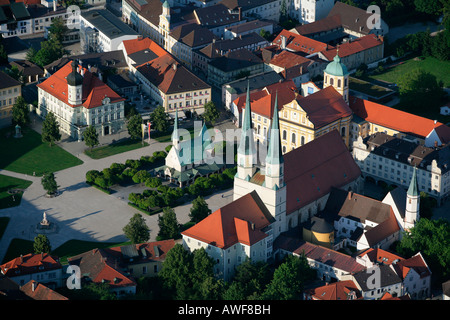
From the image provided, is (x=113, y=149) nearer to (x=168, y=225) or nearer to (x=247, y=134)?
(x=168, y=225)

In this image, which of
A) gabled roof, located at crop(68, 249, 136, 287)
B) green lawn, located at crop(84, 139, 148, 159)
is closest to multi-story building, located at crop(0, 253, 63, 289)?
gabled roof, located at crop(68, 249, 136, 287)

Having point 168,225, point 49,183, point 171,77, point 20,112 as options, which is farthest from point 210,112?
point 168,225

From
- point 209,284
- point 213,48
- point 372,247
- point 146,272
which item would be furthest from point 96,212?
point 213,48

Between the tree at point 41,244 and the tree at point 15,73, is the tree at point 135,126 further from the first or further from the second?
the tree at point 41,244

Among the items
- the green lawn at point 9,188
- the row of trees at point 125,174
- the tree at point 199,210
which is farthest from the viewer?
the row of trees at point 125,174

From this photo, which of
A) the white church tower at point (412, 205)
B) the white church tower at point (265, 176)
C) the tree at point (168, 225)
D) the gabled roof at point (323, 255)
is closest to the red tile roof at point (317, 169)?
the white church tower at point (265, 176)
